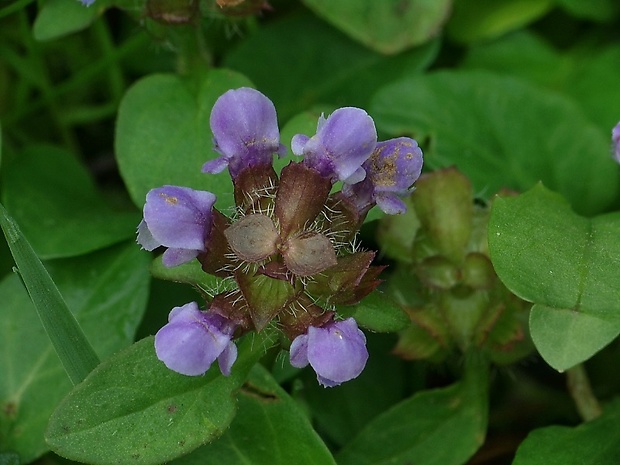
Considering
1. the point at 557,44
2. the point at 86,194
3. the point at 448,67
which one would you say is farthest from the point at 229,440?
the point at 557,44

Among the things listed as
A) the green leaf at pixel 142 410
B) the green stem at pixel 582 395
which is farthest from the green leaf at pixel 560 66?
the green leaf at pixel 142 410

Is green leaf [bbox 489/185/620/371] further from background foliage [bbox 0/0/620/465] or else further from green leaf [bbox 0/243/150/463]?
green leaf [bbox 0/243/150/463]

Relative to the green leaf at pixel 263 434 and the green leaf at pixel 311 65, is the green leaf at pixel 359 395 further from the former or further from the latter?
the green leaf at pixel 311 65

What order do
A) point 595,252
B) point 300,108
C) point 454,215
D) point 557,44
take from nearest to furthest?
point 595,252 → point 454,215 → point 300,108 → point 557,44

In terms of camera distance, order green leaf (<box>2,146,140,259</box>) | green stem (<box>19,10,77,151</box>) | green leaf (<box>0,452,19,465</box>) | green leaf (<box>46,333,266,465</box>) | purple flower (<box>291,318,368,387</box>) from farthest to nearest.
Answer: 1. green stem (<box>19,10,77,151</box>)
2. green leaf (<box>2,146,140,259</box>)
3. green leaf (<box>0,452,19,465</box>)
4. green leaf (<box>46,333,266,465</box>)
5. purple flower (<box>291,318,368,387</box>)

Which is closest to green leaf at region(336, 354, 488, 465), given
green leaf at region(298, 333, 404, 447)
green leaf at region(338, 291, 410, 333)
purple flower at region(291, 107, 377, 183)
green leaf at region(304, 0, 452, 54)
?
green leaf at region(298, 333, 404, 447)

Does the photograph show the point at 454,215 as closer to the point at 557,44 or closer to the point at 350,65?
the point at 350,65
